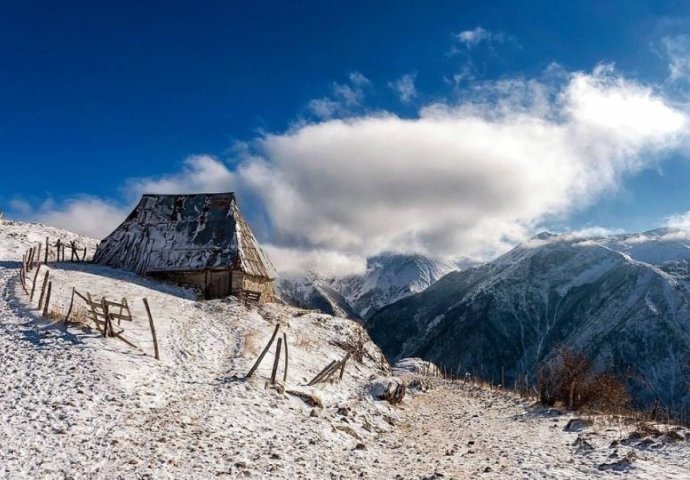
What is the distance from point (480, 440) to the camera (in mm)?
21844

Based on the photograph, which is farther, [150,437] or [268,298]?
[268,298]

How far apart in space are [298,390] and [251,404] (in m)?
3.63

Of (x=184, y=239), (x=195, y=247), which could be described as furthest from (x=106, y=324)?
(x=184, y=239)

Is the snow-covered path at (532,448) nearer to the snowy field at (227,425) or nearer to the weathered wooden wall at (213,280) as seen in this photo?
the snowy field at (227,425)

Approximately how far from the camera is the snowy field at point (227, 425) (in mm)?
14117

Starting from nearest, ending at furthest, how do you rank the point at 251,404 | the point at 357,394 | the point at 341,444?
the point at 341,444
the point at 251,404
the point at 357,394

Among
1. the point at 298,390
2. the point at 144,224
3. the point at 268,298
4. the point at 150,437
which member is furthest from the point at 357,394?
the point at 144,224

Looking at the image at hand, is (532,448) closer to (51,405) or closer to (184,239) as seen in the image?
(51,405)

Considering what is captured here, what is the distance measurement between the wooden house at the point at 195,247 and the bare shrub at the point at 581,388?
24.7 m

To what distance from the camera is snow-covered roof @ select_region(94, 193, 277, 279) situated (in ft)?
157

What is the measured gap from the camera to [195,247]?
49406 millimetres

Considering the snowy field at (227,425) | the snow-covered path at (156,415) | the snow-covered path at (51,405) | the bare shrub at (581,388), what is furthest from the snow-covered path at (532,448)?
the snow-covered path at (51,405)

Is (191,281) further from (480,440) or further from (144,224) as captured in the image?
(480,440)

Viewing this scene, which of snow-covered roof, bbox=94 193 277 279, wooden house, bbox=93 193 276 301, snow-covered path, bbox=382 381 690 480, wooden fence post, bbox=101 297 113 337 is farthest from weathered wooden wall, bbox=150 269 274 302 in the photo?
snow-covered path, bbox=382 381 690 480
